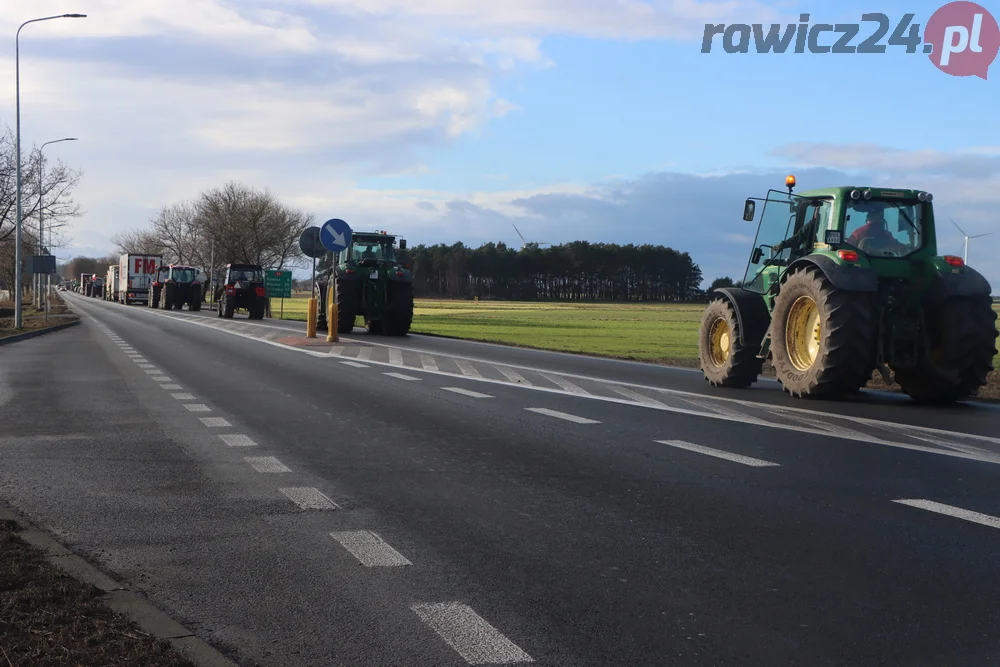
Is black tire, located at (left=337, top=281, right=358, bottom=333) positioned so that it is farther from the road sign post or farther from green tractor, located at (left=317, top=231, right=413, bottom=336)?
the road sign post

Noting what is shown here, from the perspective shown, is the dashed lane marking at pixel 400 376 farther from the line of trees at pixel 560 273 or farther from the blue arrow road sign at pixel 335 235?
the line of trees at pixel 560 273

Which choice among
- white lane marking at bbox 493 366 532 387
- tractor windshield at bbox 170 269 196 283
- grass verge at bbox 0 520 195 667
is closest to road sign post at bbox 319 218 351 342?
white lane marking at bbox 493 366 532 387

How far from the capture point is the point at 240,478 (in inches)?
301

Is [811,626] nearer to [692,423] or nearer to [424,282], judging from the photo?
[692,423]

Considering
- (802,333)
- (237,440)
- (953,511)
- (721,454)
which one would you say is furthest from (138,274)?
(953,511)


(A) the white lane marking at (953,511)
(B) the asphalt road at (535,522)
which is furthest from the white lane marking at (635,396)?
(A) the white lane marking at (953,511)

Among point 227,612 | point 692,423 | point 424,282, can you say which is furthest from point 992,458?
point 424,282

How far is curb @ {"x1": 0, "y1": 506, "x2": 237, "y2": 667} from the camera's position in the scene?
393 centimetres

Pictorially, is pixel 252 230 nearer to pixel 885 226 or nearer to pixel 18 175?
pixel 18 175

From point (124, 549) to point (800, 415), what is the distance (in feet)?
25.7

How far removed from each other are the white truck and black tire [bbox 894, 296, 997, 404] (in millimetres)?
68757

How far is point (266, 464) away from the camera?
823cm

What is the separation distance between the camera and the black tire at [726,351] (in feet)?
48.1

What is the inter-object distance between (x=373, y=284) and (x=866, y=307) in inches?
747
